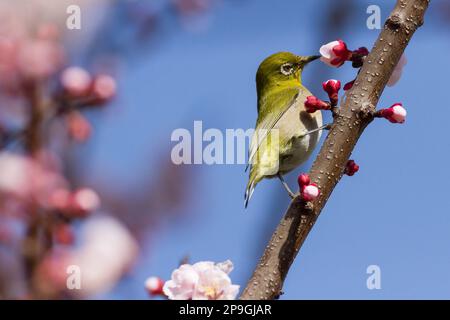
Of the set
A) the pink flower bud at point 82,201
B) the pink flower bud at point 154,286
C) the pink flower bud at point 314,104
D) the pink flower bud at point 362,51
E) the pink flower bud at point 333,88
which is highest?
the pink flower bud at point 362,51

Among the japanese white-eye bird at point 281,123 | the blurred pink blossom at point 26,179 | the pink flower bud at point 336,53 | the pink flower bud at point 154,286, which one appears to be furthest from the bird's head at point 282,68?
the pink flower bud at point 154,286

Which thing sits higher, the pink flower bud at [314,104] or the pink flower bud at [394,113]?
the pink flower bud at [314,104]

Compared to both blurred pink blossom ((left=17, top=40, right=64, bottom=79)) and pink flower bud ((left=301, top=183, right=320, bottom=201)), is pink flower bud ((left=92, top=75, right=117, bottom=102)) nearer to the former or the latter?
blurred pink blossom ((left=17, top=40, right=64, bottom=79))

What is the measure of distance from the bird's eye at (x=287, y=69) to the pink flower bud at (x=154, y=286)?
293cm

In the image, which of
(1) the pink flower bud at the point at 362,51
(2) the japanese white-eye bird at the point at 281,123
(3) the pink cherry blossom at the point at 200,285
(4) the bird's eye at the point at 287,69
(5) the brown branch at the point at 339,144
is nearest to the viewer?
(5) the brown branch at the point at 339,144

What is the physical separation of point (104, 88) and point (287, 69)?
1.48m

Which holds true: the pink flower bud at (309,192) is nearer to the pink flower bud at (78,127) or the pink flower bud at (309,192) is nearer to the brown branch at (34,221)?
the brown branch at (34,221)

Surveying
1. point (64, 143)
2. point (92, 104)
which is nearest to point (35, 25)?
point (92, 104)

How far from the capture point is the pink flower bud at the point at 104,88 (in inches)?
152

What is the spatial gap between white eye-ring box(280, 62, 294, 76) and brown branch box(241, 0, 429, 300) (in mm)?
2749
